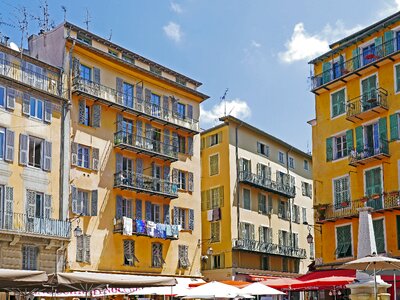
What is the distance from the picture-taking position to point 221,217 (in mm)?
52219

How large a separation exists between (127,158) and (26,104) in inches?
344

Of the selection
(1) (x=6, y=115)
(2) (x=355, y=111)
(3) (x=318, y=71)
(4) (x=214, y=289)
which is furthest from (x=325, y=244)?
(1) (x=6, y=115)

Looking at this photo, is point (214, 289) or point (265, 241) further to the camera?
point (265, 241)

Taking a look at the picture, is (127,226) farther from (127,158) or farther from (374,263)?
(374,263)

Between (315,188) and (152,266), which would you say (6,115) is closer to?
(152,266)

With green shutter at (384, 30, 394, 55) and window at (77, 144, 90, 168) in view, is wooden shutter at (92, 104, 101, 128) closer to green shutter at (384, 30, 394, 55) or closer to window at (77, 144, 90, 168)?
window at (77, 144, 90, 168)

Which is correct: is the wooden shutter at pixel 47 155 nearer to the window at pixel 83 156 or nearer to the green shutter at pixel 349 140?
the window at pixel 83 156

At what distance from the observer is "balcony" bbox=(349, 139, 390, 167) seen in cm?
3644

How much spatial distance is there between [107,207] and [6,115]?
9.01m

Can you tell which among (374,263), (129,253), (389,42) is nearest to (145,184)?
(129,253)

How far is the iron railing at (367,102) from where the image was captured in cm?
3716

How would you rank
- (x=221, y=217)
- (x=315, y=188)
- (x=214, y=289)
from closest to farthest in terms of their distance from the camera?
(x=214, y=289) → (x=315, y=188) → (x=221, y=217)

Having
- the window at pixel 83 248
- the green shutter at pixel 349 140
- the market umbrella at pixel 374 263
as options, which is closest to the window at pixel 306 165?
the green shutter at pixel 349 140

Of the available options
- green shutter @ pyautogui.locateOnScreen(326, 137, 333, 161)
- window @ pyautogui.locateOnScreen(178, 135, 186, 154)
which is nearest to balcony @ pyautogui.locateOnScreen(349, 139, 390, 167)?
green shutter @ pyautogui.locateOnScreen(326, 137, 333, 161)
